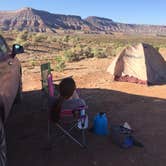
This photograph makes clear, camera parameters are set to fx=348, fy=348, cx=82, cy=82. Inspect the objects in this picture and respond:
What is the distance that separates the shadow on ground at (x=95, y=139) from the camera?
5125 millimetres

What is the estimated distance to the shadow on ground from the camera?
5.12 meters

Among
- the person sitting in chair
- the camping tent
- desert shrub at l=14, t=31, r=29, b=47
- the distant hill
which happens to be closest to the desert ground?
the camping tent

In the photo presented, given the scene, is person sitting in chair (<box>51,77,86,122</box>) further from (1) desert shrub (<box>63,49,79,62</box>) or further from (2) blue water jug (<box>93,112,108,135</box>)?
(1) desert shrub (<box>63,49,79,62</box>)

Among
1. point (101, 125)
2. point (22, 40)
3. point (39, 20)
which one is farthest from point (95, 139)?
point (39, 20)

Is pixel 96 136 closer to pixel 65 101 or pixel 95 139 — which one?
pixel 95 139

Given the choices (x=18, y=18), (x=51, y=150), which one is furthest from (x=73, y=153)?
(x=18, y=18)

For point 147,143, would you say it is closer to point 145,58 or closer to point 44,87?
point 44,87

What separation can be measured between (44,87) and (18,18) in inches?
6294

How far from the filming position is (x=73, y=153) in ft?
17.5

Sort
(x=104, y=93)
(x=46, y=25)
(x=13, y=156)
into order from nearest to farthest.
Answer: (x=13, y=156) < (x=104, y=93) < (x=46, y=25)

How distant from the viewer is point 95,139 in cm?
589

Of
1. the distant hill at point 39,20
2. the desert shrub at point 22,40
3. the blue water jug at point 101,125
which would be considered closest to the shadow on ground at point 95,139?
the blue water jug at point 101,125

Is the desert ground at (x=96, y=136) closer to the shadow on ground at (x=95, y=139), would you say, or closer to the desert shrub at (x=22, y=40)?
the shadow on ground at (x=95, y=139)

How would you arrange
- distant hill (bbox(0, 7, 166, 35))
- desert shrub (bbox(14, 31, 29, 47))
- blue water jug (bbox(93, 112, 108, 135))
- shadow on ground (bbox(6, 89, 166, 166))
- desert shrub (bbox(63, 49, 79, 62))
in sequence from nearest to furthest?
shadow on ground (bbox(6, 89, 166, 166)), blue water jug (bbox(93, 112, 108, 135)), desert shrub (bbox(63, 49, 79, 62)), desert shrub (bbox(14, 31, 29, 47)), distant hill (bbox(0, 7, 166, 35))
